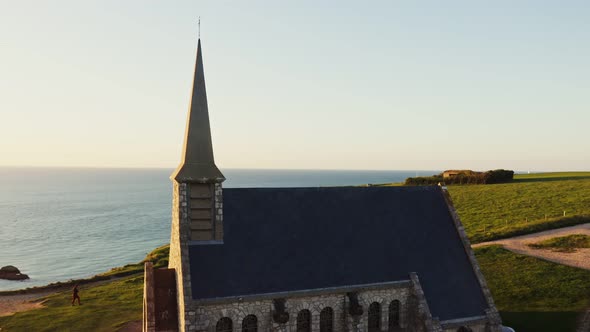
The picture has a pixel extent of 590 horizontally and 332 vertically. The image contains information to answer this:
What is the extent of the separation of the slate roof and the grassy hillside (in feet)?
104

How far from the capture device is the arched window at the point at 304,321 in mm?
22078

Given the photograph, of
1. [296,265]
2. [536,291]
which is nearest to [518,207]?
[536,291]

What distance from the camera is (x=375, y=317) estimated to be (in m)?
23.8

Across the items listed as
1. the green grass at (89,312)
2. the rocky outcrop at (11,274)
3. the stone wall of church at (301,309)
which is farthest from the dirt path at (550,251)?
the rocky outcrop at (11,274)

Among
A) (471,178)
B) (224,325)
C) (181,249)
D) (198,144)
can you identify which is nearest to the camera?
Answer: (224,325)

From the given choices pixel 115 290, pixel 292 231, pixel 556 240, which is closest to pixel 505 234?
pixel 556 240

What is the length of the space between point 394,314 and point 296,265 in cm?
702

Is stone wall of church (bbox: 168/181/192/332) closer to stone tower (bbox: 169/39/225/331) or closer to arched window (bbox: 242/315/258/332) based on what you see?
stone tower (bbox: 169/39/225/331)

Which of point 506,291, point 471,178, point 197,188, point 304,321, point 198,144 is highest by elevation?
point 198,144

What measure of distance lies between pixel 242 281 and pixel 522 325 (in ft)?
73.5

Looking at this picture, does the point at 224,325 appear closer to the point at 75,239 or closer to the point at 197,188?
the point at 197,188

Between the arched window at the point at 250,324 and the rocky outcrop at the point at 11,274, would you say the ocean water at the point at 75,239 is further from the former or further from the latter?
the arched window at the point at 250,324

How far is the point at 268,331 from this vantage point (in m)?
21.2

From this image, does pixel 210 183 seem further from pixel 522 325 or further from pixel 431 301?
pixel 522 325
